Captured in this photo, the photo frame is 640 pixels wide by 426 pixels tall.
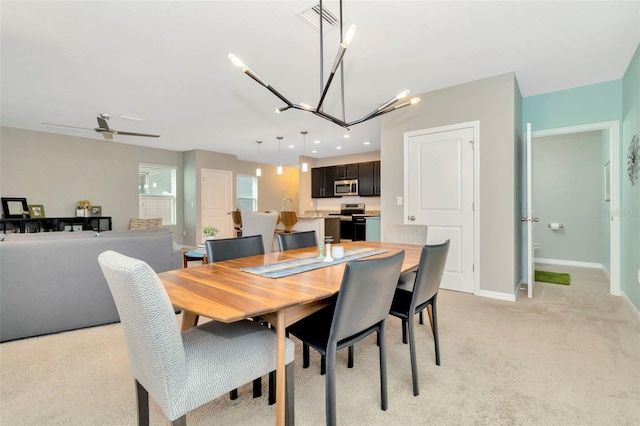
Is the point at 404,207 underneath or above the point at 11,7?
underneath

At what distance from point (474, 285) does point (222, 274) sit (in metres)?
3.06

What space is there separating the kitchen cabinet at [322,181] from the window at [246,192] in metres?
2.03

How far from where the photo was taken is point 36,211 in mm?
5477

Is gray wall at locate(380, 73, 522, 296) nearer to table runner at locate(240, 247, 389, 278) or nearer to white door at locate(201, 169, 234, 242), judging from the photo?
table runner at locate(240, 247, 389, 278)

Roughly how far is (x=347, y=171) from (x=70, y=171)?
593 centimetres

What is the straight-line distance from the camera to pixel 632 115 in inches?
116

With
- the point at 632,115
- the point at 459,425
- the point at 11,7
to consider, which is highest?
the point at 11,7

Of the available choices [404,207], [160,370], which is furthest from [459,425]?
[404,207]

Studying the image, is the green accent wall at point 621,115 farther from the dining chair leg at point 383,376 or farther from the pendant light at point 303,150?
Result: the pendant light at point 303,150

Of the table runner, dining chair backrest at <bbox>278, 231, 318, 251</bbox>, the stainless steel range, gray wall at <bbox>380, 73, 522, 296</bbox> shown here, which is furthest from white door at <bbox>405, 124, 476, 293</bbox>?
the stainless steel range

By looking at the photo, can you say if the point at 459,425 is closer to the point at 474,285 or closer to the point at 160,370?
the point at 160,370

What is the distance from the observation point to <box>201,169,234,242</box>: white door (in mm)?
7535

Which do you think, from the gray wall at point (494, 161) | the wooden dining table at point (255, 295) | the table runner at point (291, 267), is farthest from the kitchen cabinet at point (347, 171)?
the wooden dining table at point (255, 295)

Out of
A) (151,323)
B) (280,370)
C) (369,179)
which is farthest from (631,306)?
(369,179)
